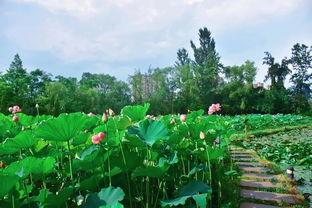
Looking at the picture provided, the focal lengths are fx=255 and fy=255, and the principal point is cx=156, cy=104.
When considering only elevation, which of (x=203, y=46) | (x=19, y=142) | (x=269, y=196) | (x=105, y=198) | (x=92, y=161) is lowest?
(x=269, y=196)

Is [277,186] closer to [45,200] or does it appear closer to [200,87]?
[45,200]

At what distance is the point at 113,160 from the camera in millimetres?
1393

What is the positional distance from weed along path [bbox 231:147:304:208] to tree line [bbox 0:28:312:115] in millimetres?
17622

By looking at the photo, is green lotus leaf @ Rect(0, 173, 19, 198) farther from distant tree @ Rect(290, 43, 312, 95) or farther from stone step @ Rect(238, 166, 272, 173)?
distant tree @ Rect(290, 43, 312, 95)

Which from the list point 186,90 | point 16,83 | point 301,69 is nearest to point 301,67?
point 301,69

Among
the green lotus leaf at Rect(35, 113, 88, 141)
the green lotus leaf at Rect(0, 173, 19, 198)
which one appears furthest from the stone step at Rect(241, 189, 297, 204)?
the green lotus leaf at Rect(0, 173, 19, 198)

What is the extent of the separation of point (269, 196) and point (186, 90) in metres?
23.5

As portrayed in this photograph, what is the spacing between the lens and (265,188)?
99.6 inches

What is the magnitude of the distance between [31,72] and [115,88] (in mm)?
8360

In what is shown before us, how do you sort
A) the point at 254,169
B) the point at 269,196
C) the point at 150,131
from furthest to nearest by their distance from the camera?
1. the point at 254,169
2. the point at 269,196
3. the point at 150,131

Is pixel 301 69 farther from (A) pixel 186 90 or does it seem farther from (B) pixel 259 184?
(B) pixel 259 184

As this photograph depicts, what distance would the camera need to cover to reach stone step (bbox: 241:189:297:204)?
221 centimetres

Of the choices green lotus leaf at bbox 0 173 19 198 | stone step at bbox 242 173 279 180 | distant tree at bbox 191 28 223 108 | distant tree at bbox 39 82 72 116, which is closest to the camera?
green lotus leaf at bbox 0 173 19 198

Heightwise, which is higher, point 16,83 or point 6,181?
point 16,83
